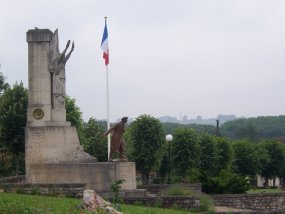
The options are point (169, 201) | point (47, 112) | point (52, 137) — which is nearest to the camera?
point (169, 201)

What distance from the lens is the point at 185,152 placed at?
46031 millimetres

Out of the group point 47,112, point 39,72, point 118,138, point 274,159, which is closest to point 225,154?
point 274,159

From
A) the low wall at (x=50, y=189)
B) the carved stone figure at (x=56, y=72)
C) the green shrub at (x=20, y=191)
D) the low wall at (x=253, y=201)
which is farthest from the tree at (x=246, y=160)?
the green shrub at (x=20, y=191)

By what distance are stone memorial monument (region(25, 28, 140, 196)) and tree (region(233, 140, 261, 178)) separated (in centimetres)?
3340

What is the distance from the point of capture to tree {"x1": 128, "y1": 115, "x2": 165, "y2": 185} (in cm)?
4294

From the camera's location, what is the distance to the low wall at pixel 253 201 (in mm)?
28688

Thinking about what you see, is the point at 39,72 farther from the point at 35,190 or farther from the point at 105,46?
the point at 35,190

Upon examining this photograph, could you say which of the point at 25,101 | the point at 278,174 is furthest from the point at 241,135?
the point at 25,101

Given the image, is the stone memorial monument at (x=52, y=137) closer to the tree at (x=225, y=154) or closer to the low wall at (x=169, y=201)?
the low wall at (x=169, y=201)

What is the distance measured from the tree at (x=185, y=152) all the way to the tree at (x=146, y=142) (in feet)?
9.44

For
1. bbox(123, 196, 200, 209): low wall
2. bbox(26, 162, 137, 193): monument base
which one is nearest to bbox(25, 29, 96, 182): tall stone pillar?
bbox(26, 162, 137, 193): monument base

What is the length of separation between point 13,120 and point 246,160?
26.6m

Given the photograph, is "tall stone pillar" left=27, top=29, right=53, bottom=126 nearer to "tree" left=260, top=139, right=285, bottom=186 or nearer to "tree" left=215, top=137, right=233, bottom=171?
"tree" left=215, top=137, right=233, bottom=171

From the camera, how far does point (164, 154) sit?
150 feet
